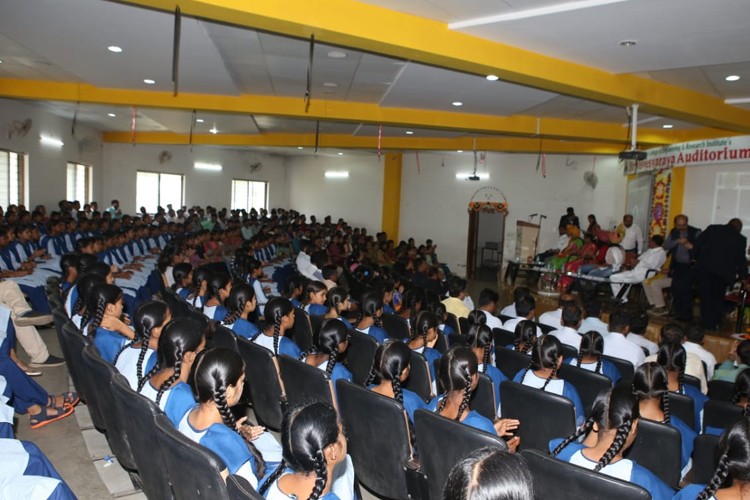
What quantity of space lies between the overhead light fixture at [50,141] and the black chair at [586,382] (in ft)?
35.8

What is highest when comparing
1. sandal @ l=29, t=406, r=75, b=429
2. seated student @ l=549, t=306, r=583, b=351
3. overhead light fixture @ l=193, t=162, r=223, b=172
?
overhead light fixture @ l=193, t=162, r=223, b=172

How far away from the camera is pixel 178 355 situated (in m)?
2.54

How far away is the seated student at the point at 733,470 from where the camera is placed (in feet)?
5.84

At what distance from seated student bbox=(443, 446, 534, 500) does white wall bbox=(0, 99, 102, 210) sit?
10.5 metres

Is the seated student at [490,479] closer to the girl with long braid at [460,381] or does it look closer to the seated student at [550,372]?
the girl with long braid at [460,381]

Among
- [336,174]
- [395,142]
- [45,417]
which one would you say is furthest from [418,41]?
[336,174]

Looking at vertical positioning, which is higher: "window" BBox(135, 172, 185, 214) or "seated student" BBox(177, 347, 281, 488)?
"window" BBox(135, 172, 185, 214)

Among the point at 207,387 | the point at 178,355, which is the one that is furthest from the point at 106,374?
the point at 207,387

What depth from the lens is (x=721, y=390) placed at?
3604mm

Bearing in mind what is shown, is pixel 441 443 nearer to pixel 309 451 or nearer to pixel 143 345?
pixel 309 451

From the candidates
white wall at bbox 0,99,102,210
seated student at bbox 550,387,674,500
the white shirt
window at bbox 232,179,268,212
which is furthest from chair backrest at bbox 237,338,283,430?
window at bbox 232,179,268,212

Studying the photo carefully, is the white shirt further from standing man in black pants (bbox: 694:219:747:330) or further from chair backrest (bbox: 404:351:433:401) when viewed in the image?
standing man in black pants (bbox: 694:219:747:330)

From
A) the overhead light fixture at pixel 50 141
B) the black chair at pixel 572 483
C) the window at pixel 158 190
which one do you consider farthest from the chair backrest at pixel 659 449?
the window at pixel 158 190

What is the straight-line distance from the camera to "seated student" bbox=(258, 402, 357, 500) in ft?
5.35
